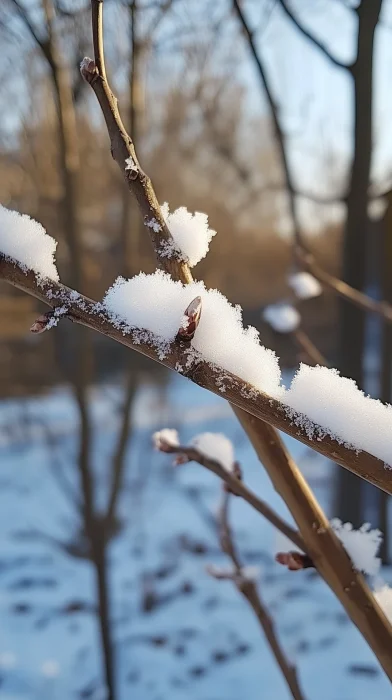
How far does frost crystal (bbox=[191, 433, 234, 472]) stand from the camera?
1.74 ft

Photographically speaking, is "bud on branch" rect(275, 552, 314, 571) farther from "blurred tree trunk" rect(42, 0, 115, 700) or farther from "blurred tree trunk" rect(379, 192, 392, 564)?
"blurred tree trunk" rect(379, 192, 392, 564)

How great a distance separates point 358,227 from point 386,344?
1.59 feet

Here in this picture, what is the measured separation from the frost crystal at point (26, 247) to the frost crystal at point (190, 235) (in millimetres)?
81

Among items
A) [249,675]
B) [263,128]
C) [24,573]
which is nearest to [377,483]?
[249,675]

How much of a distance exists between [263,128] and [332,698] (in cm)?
294

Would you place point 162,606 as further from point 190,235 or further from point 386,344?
point 190,235

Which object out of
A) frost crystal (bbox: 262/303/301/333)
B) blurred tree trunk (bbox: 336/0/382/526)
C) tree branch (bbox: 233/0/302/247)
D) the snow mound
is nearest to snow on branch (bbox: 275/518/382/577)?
the snow mound

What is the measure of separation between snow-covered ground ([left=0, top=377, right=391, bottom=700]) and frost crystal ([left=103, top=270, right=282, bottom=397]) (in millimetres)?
1288

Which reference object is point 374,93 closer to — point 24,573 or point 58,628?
point 58,628

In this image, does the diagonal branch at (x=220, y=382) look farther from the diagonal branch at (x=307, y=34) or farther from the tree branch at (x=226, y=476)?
the diagonal branch at (x=307, y=34)

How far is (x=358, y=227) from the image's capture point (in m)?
2.01

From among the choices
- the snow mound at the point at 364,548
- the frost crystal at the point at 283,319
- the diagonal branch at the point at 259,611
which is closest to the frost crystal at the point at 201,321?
the snow mound at the point at 364,548

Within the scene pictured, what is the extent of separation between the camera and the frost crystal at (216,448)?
53 cm

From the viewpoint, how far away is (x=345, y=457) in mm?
311
